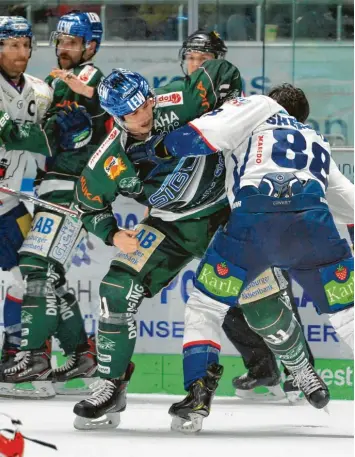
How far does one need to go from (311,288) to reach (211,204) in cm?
55

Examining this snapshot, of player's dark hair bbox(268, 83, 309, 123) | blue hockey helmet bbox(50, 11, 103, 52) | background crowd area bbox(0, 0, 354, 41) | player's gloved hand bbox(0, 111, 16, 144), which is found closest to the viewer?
player's dark hair bbox(268, 83, 309, 123)

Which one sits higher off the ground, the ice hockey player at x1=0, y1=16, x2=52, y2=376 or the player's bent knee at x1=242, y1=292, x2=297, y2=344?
the ice hockey player at x1=0, y1=16, x2=52, y2=376

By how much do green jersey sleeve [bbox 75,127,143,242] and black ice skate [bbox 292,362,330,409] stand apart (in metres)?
0.76

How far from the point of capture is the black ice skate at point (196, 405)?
3.93 metres

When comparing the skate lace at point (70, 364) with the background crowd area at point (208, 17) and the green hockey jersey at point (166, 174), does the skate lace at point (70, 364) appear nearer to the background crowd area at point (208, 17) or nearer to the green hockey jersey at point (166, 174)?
the green hockey jersey at point (166, 174)

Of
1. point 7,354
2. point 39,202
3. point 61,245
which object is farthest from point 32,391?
point 39,202

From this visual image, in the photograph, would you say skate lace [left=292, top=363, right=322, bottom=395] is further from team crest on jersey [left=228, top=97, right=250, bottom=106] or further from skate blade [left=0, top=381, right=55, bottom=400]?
skate blade [left=0, top=381, right=55, bottom=400]

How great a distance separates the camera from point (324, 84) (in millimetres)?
5160

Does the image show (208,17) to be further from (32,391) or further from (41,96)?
(32,391)

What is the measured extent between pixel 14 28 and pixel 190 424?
1734mm

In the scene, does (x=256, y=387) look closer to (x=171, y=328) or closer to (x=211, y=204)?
(x=171, y=328)

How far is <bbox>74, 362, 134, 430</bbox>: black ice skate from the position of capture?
4.04m

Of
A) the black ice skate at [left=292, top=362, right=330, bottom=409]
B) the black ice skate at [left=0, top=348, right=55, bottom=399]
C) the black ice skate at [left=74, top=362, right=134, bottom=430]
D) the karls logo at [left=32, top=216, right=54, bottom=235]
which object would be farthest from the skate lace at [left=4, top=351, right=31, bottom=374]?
the black ice skate at [left=292, top=362, right=330, bottom=409]

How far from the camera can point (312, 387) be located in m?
4.21
